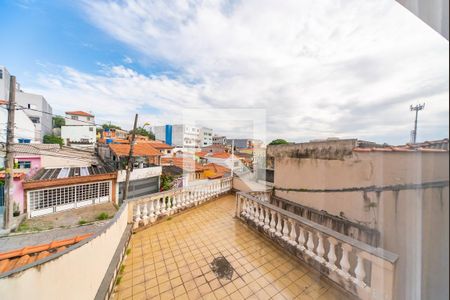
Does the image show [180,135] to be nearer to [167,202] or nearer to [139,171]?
[139,171]

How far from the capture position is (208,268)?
2787 millimetres

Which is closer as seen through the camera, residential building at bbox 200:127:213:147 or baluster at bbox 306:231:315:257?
baluster at bbox 306:231:315:257

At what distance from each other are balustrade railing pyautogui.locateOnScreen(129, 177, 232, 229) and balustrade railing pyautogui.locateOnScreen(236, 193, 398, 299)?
2.13 metres

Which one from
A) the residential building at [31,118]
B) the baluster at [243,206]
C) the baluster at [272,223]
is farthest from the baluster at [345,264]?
the residential building at [31,118]

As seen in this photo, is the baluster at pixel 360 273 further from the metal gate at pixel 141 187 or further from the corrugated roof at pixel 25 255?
the metal gate at pixel 141 187

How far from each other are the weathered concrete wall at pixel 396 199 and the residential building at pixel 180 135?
33.7 meters

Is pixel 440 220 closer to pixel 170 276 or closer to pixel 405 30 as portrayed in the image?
pixel 405 30

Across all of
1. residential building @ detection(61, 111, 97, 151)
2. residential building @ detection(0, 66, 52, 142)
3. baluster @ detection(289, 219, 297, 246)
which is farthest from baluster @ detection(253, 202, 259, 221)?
residential building @ detection(61, 111, 97, 151)

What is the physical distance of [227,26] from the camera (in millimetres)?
3336

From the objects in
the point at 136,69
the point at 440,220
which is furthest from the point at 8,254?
the point at 136,69

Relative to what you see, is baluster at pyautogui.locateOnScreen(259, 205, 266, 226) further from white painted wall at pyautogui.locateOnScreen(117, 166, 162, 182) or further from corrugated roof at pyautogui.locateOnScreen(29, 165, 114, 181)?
corrugated roof at pyautogui.locateOnScreen(29, 165, 114, 181)

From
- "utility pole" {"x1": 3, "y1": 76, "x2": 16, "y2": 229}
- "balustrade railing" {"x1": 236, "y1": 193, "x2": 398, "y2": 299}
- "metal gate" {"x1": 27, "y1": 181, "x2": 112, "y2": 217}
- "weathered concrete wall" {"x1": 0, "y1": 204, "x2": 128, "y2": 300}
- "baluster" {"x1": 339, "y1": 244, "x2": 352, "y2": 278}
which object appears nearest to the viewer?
"weathered concrete wall" {"x1": 0, "y1": 204, "x2": 128, "y2": 300}

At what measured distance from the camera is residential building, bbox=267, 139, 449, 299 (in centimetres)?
73

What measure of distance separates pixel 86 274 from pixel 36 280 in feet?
2.00
